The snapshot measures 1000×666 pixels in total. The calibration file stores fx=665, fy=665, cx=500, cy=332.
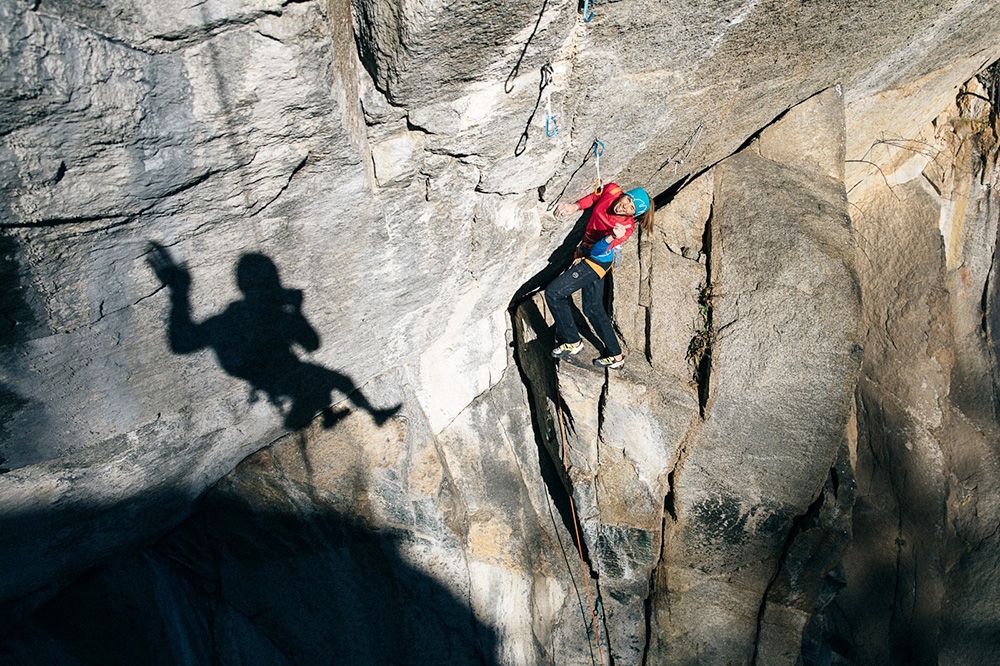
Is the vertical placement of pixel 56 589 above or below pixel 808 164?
below

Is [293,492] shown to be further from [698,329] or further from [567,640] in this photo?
[698,329]

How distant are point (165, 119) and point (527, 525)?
3874 millimetres

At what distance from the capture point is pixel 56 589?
4.32 metres

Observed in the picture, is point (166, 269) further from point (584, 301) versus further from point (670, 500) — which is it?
point (670, 500)

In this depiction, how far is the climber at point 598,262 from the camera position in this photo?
3752 millimetres

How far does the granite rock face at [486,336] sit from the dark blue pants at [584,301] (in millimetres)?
186

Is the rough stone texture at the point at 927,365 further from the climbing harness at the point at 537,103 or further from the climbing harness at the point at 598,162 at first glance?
the climbing harness at the point at 537,103

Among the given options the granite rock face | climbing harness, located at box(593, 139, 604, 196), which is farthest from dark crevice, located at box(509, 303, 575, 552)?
climbing harness, located at box(593, 139, 604, 196)

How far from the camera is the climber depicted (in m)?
3.75

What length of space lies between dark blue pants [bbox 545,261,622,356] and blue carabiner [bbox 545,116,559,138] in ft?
3.09

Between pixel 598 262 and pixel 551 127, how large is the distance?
990 millimetres

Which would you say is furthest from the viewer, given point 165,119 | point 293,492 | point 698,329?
point 293,492

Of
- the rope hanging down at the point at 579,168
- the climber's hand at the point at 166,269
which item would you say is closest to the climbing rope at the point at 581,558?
the rope hanging down at the point at 579,168

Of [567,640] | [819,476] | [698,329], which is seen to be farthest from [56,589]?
[819,476]
